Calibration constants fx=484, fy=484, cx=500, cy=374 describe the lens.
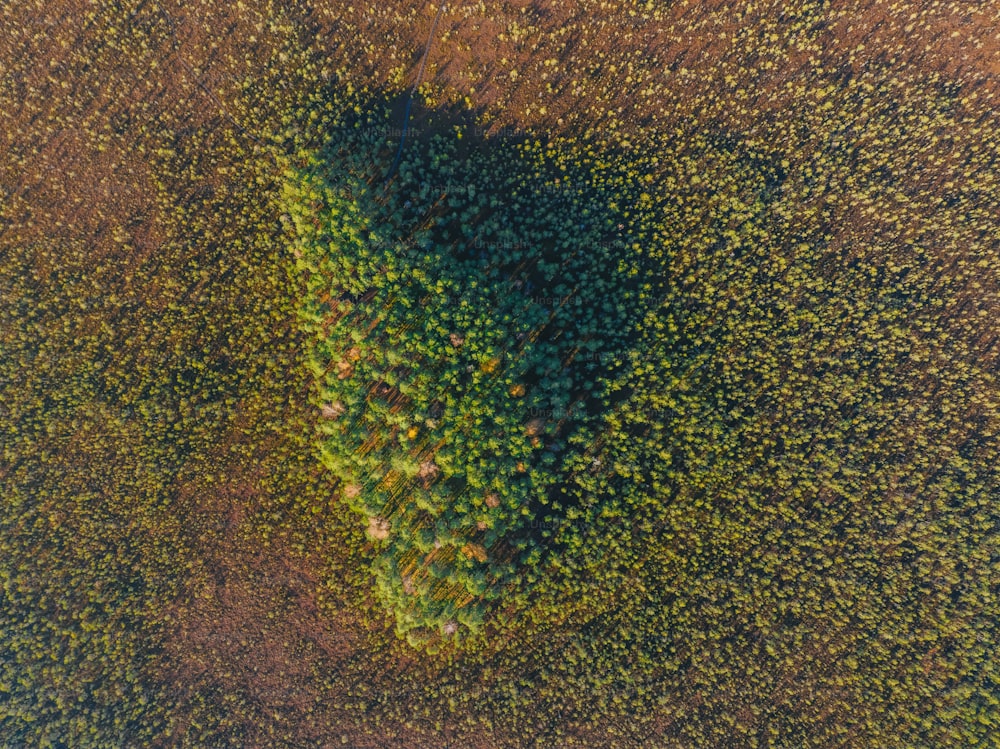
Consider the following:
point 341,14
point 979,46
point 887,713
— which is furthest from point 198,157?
point 887,713

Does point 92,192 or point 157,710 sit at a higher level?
point 92,192

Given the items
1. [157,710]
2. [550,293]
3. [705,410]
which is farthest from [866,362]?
[157,710]

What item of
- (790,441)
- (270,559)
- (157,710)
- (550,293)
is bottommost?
(157,710)

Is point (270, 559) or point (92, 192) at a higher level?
point (92, 192)

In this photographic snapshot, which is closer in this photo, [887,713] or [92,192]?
[887,713]

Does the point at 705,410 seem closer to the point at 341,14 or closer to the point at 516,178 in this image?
the point at 516,178

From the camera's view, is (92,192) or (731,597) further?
(92,192)

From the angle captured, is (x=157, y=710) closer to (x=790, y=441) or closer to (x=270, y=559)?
(x=270, y=559)

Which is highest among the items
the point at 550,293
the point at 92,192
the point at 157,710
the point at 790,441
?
the point at 790,441
